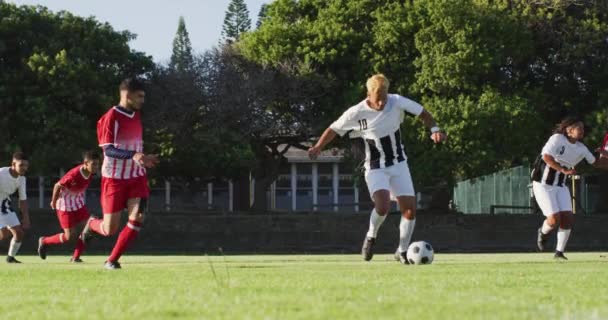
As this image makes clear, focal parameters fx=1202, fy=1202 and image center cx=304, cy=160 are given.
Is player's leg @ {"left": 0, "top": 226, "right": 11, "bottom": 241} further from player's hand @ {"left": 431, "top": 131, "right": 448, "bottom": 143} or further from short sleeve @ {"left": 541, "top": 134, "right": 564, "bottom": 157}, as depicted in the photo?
player's hand @ {"left": 431, "top": 131, "right": 448, "bottom": 143}

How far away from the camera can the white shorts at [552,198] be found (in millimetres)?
17859

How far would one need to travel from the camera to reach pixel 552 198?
17.9 metres

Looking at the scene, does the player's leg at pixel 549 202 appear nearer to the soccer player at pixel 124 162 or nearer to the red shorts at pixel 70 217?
the soccer player at pixel 124 162

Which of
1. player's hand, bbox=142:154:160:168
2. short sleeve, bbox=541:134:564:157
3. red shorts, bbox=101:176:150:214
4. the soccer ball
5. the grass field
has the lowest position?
the grass field

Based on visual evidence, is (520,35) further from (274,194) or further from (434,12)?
(274,194)

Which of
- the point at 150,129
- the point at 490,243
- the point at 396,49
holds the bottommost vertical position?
the point at 490,243

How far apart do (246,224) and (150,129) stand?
680cm

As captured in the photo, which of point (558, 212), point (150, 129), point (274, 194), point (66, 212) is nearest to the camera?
point (558, 212)

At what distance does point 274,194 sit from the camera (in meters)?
76.8

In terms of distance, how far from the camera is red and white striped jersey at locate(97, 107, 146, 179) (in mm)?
13617

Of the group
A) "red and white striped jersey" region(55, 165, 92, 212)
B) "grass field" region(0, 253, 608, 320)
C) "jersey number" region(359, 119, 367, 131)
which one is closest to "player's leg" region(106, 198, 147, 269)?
"grass field" region(0, 253, 608, 320)

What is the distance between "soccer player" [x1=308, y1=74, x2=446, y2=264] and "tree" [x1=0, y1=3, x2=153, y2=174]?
2956cm

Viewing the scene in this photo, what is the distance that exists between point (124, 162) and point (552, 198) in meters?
7.03

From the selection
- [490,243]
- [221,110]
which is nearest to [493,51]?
[490,243]
